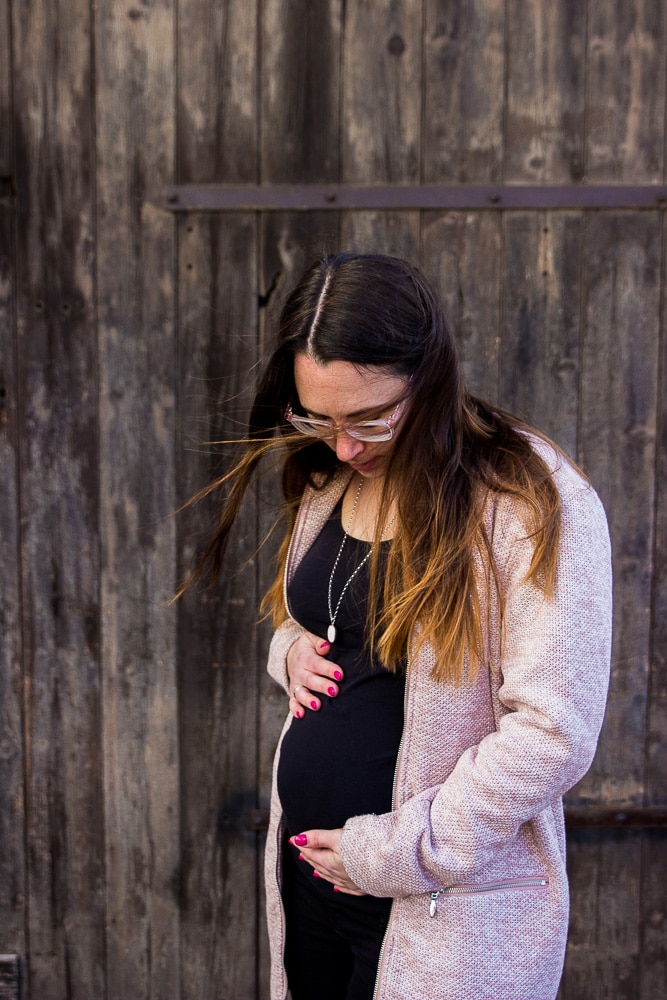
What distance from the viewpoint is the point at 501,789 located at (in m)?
1.04

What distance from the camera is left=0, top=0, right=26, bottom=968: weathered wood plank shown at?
1.93 meters

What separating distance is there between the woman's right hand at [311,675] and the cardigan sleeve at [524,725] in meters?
0.22

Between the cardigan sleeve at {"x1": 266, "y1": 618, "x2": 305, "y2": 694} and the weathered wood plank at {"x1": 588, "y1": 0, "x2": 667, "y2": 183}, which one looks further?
the weathered wood plank at {"x1": 588, "y1": 0, "x2": 667, "y2": 183}

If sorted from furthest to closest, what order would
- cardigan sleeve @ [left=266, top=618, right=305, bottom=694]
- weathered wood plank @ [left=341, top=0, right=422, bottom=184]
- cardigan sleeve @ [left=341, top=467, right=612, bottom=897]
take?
1. weathered wood plank @ [left=341, top=0, right=422, bottom=184]
2. cardigan sleeve @ [left=266, top=618, right=305, bottom=694]
3. cardigan sleeve @ [left=341, top=467, right=612, bottom=897]

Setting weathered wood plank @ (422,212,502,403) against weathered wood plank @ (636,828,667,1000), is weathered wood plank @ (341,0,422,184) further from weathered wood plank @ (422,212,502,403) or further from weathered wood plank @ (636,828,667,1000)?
weathered wood plank @ (636,828,667,1000)

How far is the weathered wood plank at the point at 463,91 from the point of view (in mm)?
1875

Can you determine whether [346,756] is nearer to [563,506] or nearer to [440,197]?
[563,506]

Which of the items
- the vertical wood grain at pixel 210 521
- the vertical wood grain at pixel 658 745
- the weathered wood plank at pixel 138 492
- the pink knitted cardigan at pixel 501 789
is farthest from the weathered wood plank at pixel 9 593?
the vertical wood grain at pixel 658 745

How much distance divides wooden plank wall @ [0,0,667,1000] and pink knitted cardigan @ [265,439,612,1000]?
857 mm

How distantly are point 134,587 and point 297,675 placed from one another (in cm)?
79

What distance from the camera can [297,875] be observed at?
1368 millimetres

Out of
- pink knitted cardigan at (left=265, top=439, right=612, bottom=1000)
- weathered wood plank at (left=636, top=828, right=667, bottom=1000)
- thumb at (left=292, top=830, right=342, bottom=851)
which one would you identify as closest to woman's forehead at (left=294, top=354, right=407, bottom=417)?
pink knitted cardigan at (left=265, top=439, right=612, bottom=1000)

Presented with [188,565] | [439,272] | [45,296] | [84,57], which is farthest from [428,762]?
[84,57]

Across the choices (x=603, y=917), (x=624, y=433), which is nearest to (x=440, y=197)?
(x=624, y=433)
